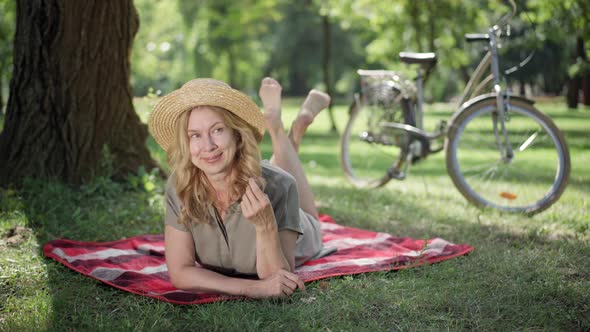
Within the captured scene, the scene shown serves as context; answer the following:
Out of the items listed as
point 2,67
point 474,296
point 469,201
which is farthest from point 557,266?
point 2,67

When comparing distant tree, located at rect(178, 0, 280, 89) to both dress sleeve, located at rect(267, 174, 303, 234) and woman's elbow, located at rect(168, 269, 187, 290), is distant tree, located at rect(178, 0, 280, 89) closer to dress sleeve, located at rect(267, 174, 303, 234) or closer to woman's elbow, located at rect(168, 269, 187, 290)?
dress sleeve, located at rect(267, 174, 303, 234)

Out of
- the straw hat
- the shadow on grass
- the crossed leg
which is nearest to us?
the straw hat

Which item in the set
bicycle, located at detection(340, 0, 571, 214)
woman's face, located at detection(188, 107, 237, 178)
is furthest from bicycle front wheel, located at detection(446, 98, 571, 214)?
woman's face, located at detection(188, 107, 237, 178)

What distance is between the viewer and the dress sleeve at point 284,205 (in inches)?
122

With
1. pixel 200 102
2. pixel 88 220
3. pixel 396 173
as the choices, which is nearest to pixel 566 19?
pixel 396 173

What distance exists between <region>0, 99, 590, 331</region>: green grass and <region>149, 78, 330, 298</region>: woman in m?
0.16

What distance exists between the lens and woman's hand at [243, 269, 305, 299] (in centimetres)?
298

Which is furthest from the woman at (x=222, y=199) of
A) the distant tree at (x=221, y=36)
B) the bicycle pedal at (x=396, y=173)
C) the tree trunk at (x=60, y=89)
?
the distant tree at (x=221, y=36)

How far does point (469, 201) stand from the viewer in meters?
5.10

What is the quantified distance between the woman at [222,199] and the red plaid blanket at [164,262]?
0.17 meters

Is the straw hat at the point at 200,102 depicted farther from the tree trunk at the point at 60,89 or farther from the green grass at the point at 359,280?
the tree trunk at the point at 60,89

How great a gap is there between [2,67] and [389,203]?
9.32m

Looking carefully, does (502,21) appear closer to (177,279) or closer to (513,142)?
(513,142)

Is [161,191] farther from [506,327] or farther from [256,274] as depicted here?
[506,327]
